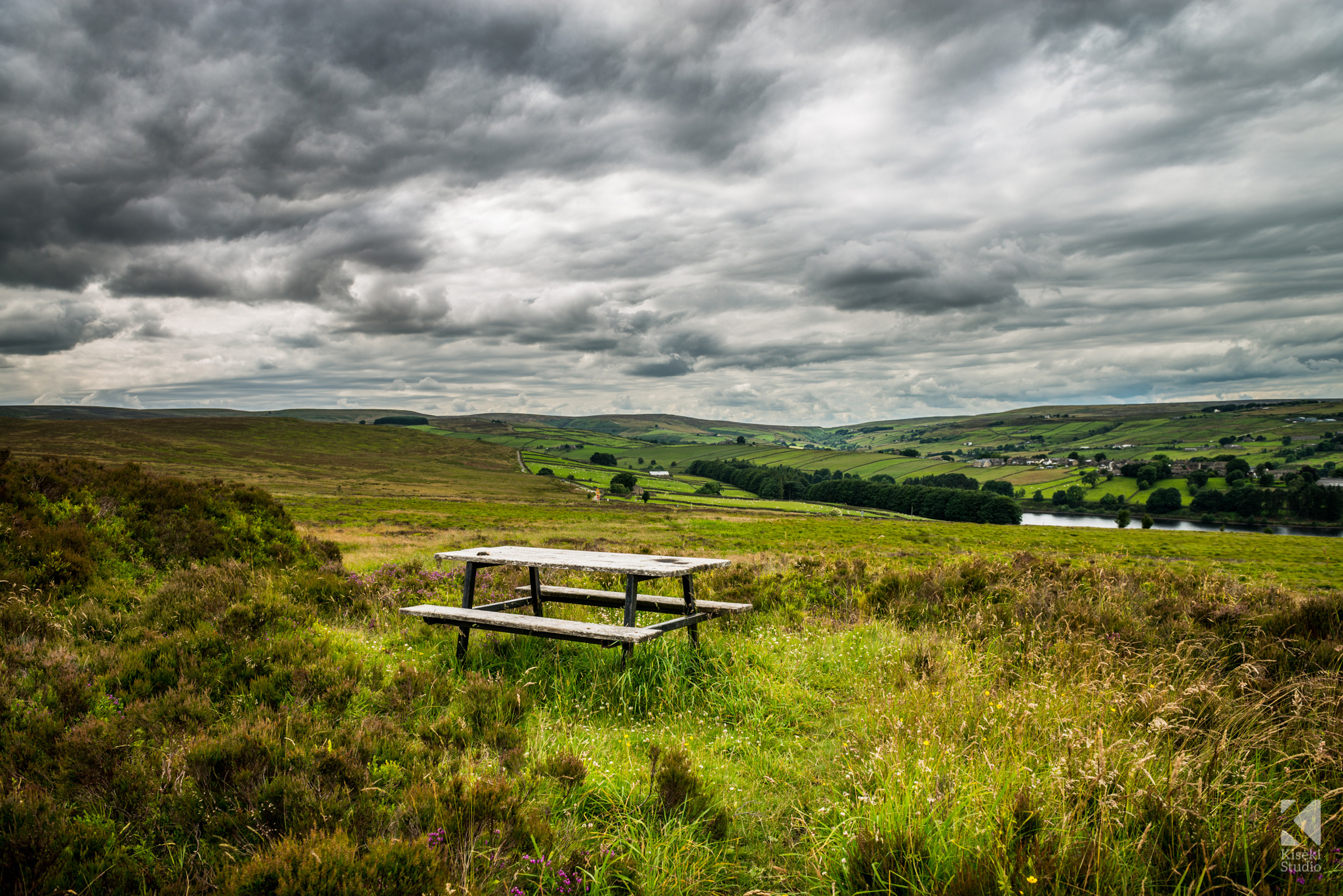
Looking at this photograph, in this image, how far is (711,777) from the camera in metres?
4.00

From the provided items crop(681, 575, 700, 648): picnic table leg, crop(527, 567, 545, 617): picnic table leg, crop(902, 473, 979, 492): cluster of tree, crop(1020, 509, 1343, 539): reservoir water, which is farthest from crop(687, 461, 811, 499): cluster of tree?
crop(681, 575, 700, 648): picnic table leg

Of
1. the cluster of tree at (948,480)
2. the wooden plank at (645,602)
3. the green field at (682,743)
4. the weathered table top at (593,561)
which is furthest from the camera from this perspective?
the cluster of tree at (948,480)

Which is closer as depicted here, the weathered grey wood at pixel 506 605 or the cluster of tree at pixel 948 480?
the weathered grey wood at pixel 506 605

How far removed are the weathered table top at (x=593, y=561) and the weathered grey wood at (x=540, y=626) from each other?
0.55 metres

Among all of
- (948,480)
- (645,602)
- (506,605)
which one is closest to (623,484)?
(948,480)

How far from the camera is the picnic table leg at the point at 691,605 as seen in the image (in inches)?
273

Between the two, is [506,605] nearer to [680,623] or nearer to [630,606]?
[630,606]

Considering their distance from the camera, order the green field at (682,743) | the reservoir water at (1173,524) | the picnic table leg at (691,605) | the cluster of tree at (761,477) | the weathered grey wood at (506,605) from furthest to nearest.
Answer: the cluster of tree at (761,477)
the reservoir water at (1173,524)
the weathered grey wood at (506,605)
the picnic table leg at (691,605)
the green field at (682,743)

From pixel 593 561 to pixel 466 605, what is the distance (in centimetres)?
186

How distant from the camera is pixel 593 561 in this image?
6.81 metres

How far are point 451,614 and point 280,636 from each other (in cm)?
158

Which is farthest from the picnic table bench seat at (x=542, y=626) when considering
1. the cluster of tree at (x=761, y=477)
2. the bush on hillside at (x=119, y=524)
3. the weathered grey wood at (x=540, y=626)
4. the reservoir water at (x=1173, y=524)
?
the cluster of tree at (x=761, y=477)

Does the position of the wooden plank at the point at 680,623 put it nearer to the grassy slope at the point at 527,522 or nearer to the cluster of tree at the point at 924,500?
the grassy slope at the point at 527,522

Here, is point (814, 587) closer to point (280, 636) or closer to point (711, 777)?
point (711, 777)
